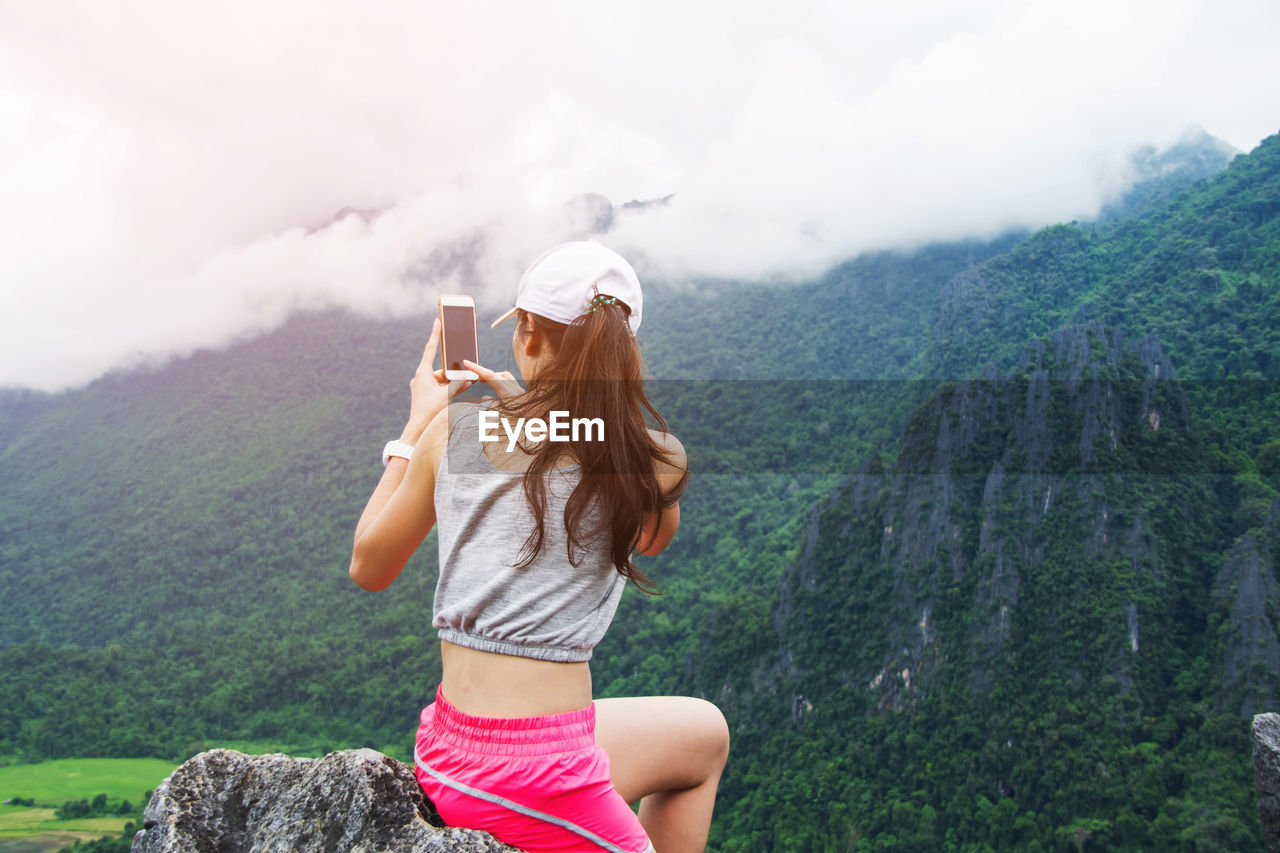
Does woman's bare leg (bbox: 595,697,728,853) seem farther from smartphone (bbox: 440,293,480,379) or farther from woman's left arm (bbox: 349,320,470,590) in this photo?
smartphone (bbox: 440,293,480,379)

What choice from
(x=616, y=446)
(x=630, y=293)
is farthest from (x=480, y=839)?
(x=630, y=293)

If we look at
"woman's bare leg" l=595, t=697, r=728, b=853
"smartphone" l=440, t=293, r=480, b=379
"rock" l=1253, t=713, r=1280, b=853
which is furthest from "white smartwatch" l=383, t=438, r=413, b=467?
"rock" l=1253, t=713, r=1280, b=853

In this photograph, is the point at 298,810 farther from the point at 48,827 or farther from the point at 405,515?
the point at 48,827

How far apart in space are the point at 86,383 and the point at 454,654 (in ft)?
205

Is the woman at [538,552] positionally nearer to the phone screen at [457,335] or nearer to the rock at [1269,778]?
the phone screen at [457,335]

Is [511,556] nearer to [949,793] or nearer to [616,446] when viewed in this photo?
[616,446]

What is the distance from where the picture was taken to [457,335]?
1.52 metres

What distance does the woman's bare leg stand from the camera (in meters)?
1.36

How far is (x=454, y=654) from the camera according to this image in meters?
1.23

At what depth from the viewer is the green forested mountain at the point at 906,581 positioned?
74.6ft

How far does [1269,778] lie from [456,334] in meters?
2.51

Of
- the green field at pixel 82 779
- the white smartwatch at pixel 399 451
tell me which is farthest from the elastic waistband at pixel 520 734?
the green field at pixel 82 779

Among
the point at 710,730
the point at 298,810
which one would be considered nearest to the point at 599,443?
the point at 710,730

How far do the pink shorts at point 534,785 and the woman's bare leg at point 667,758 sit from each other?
14 centimetres
